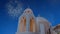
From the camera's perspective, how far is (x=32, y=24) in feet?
10.5

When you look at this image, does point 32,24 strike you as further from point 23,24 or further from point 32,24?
point 23,24

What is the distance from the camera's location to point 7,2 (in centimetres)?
331

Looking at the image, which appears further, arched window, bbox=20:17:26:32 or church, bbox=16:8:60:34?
arched window, bbox=20:17:26:32

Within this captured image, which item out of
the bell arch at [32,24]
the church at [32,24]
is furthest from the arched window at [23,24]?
the bell arch at [32,24]

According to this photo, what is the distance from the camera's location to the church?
10.1 feet

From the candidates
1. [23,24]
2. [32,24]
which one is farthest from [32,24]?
[23,24]

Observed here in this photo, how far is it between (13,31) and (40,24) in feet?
2.05

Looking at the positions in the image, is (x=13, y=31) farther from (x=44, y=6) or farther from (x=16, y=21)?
(x=44, y=6)

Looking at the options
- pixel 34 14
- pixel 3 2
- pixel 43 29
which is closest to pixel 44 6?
pixel 34 14

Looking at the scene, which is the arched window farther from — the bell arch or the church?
the bell arch

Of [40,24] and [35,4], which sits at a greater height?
[35,4]

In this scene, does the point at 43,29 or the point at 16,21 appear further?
the point at 16,21

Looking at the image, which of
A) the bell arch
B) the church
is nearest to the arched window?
the church

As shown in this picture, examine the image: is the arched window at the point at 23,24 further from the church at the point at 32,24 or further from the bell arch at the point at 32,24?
the bell arch at the point at 32,24
